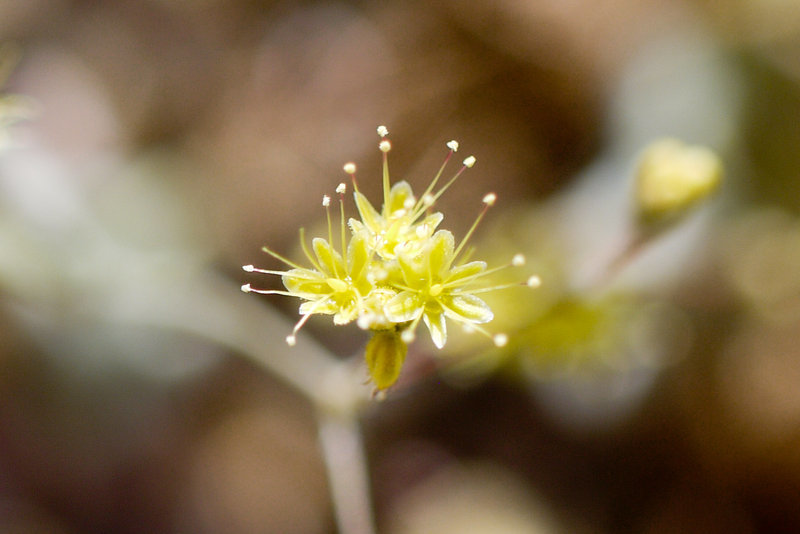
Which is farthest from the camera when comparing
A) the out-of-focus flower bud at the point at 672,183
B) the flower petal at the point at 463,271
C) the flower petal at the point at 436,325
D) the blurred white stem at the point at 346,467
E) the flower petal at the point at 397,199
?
the blurred white stem at the point at 346,467

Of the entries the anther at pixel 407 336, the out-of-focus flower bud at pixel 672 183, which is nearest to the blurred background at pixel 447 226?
the out-of-focus flower bud at pixel 672 183

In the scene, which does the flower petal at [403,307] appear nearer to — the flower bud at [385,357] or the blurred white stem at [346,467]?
the flower bud at [385,357]

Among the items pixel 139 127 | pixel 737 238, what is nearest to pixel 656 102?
pixel 737 238

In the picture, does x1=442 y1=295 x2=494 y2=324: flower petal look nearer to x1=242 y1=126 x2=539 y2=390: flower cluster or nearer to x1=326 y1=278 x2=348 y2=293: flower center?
x1=242 y1=126 x2=539 y2=390: flower cluster

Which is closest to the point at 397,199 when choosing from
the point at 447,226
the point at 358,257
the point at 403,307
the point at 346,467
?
the point at 358,257

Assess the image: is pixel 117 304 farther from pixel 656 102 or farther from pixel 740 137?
pixel 740 137
